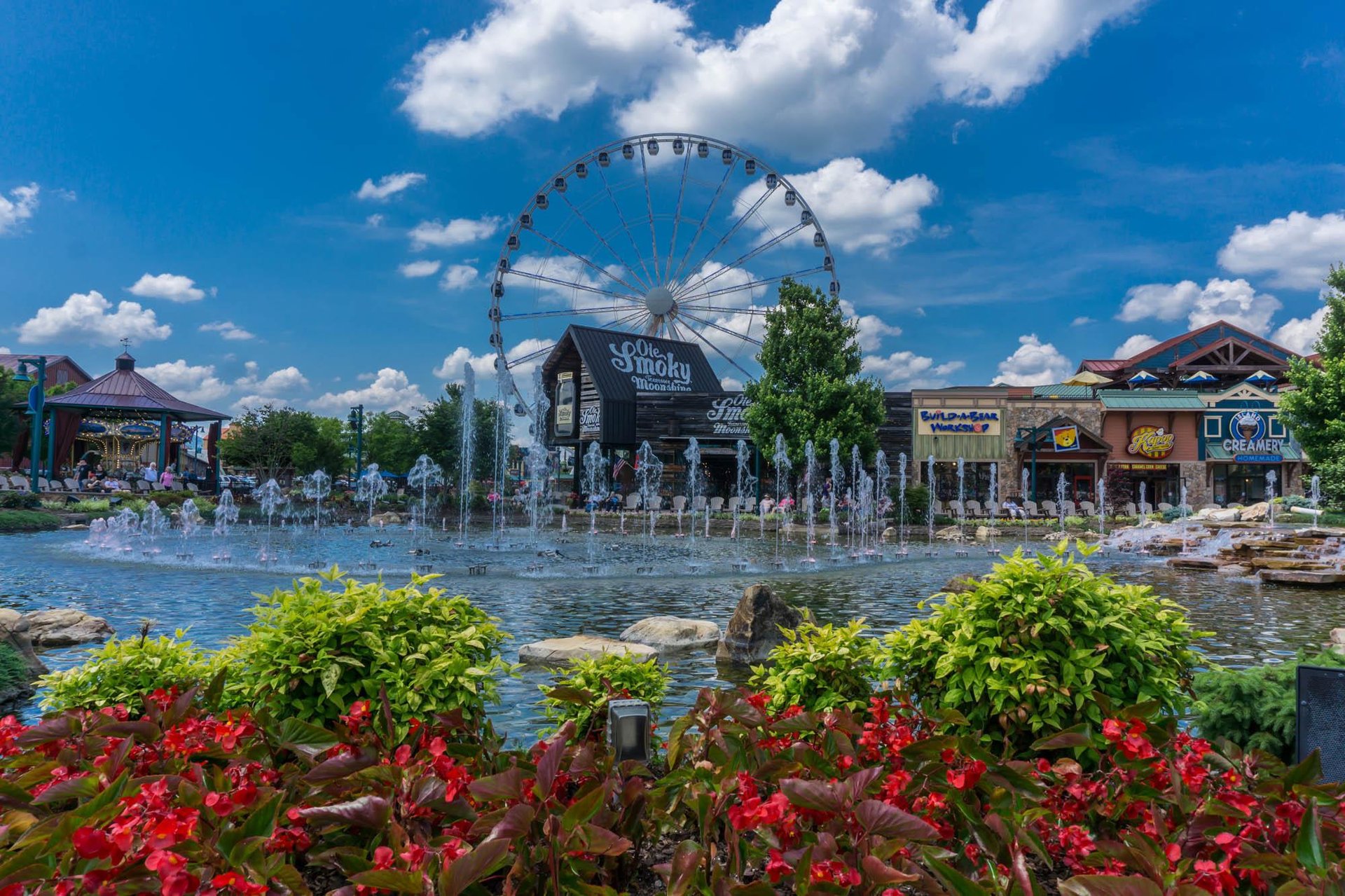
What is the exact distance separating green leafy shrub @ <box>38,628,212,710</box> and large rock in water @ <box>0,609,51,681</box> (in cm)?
339

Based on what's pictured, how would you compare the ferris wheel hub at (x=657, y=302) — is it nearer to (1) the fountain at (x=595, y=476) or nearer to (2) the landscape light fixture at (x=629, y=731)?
(1) the fountain at (x=595, y=476)

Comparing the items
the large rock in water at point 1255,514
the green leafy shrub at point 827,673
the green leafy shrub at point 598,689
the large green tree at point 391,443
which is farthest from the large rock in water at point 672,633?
the large green tree at point 391,443

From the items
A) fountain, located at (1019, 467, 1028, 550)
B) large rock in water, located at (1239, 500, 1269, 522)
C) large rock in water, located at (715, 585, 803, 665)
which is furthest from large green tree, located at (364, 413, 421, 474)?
large rock in water, located at (715, 585, 803, 665)

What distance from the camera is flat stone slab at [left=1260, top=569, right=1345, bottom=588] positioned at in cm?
1405

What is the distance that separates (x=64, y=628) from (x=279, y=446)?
57052mm

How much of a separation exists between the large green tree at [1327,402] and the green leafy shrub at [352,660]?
29.6 metres

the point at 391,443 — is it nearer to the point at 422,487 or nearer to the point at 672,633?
the point at 422,487

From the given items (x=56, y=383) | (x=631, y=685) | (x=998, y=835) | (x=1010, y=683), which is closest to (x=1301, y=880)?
(x=998, y=835)

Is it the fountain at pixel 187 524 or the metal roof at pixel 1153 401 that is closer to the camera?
the fountain at pixel 187 524

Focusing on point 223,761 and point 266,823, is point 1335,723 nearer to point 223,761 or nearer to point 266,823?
point 266,823

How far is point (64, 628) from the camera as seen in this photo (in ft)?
27.9

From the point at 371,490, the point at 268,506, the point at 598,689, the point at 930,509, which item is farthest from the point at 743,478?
the point at 598,689

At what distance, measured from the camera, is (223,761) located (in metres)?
2.96

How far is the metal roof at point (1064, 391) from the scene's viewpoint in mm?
45531
